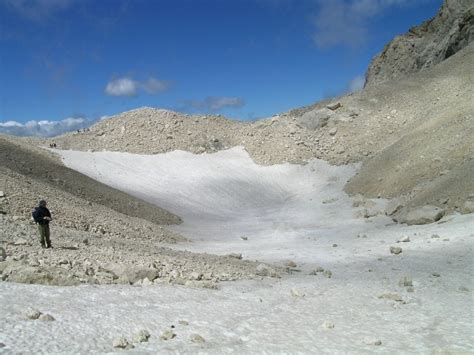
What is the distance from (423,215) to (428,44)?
4407 cm

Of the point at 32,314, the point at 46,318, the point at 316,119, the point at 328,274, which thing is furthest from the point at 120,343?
the point at 316,119

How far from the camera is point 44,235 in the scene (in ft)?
41.9

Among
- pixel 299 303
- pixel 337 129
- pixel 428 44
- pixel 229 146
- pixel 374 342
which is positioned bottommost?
pixel 374 342

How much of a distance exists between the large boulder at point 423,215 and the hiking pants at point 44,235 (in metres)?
15.4

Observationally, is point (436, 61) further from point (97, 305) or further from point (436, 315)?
point (97, 305)

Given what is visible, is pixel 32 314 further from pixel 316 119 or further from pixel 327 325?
pixel 316 119

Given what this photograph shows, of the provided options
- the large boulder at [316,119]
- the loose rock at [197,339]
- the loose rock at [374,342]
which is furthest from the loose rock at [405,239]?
the large boulder at [316,119]

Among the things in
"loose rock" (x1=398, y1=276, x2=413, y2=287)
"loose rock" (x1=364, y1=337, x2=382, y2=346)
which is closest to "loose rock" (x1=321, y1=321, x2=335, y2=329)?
"loose rock" (x1=364, y1=337, x2=382, y2=346)

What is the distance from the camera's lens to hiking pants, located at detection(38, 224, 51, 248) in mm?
12664

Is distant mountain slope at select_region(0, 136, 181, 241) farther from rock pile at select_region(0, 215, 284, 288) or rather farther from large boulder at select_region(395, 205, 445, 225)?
large boulder at select_region(395, 205, 445, 225)

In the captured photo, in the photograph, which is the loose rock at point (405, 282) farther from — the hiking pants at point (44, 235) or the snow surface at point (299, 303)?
the hiking pants at point (44, 235)

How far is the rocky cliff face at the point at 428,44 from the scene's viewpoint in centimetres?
5062

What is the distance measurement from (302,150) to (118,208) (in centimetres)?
2284

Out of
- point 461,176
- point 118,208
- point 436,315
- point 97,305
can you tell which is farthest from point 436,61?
point 97,305
